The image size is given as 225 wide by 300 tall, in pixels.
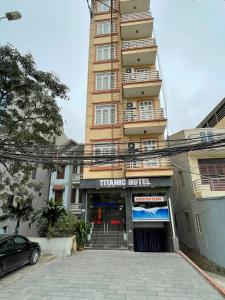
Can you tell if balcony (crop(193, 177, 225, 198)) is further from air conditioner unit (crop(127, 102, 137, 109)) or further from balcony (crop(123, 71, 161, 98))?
balcony (crop(123, 71, 161, 98))

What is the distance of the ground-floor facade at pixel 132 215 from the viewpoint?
13.2 metres

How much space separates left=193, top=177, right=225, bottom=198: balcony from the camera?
1440 cm

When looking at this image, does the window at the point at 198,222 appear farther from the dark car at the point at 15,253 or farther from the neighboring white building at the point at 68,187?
the neighboring white building at the point at 68,187

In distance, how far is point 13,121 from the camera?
10.4m

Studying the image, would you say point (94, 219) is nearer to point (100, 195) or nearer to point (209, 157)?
point (100, 195)

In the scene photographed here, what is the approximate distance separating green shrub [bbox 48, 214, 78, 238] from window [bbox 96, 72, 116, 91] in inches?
419

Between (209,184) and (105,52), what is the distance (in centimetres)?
1412

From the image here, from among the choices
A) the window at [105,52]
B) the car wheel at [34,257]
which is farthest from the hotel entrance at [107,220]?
the window at [105,52]

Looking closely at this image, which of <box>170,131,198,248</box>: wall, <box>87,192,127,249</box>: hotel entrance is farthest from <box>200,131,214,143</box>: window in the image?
<box>87,192,127,249</box>: hotel entrance

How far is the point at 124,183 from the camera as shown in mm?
13703

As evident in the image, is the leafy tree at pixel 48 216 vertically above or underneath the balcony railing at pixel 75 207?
underneath

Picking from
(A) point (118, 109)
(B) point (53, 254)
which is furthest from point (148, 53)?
(B) point (53, 254)

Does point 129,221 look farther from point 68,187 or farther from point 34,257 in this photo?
point 68,187

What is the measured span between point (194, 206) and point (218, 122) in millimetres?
9636
